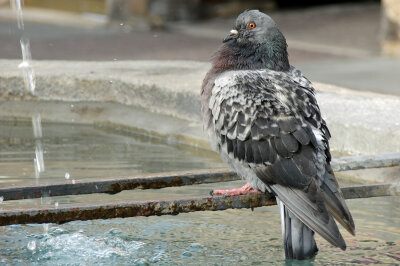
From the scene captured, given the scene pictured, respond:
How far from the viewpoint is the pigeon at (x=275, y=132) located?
10.4 feet

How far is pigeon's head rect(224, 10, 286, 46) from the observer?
3.66m

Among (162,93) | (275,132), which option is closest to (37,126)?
(162,93)

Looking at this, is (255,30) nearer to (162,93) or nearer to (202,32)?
(162,93)

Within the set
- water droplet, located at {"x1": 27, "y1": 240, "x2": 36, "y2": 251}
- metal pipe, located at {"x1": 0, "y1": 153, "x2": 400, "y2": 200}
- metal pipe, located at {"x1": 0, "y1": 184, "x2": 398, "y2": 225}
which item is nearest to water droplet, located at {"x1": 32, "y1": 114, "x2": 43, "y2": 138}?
water droplet, located at {"x1": 27, "y1": 240, "x2": 36, "y2": 251}

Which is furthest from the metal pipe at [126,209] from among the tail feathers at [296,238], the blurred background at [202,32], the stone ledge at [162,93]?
the blurred background at [202,32]

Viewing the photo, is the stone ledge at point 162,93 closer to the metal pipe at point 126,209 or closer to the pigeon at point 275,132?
the pigeon at point 275,132

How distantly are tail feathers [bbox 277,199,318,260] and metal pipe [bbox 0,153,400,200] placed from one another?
1.89ft

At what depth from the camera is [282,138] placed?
3.28 meters

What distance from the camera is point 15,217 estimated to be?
10.2 feet

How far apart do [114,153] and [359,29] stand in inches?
251

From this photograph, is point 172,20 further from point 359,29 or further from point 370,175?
point 370,175

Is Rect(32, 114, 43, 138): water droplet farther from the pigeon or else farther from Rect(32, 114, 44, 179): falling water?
the pigeon

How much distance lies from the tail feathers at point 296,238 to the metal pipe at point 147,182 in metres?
0.58

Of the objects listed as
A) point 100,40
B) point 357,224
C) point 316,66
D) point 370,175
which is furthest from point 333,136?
point 100,40
